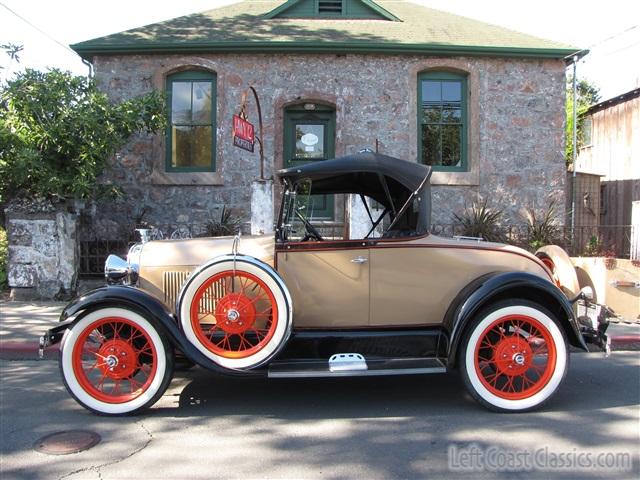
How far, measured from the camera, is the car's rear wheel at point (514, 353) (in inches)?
167

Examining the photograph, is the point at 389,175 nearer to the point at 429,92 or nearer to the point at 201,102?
the point at 429,92

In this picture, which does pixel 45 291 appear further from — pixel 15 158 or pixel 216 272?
pixel 216 272

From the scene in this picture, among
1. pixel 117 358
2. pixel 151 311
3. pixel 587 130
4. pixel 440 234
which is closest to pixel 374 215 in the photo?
pixel 151 311

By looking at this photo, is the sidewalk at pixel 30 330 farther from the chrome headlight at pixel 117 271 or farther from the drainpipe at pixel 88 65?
the drainpipe at pixel 88 65

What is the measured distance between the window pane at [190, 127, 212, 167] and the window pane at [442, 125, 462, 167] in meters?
4.83

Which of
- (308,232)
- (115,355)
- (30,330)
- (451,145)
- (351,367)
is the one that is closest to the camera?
(351,367)

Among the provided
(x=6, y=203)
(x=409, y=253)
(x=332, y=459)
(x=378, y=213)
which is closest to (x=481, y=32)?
(x=378, y=213)

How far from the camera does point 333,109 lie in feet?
36.2

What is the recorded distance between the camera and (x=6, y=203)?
29.3 feet

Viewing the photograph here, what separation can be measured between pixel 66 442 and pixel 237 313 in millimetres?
1465

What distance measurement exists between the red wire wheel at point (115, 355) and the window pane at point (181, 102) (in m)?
7.51

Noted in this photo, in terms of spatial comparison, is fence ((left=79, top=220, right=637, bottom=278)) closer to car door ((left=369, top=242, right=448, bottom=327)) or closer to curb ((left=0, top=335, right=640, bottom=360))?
curb ((left=0, top=335, right=640, bottom=360))

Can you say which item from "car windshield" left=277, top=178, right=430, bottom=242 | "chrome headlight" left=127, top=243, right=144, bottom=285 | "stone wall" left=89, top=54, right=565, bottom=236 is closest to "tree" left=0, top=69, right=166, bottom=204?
"stone wall" left=89, top=54, right=565, bottom=236

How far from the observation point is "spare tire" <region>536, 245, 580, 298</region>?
4.89 meters
